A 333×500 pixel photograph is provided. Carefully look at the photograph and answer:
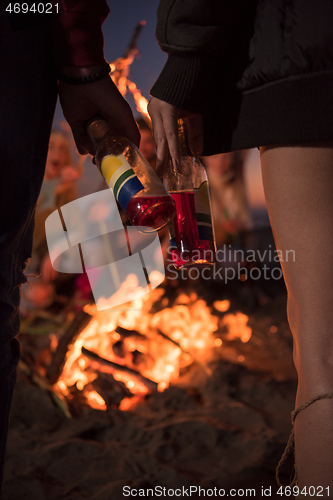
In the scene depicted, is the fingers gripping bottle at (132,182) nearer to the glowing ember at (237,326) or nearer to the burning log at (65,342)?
the burning log at (65,342)

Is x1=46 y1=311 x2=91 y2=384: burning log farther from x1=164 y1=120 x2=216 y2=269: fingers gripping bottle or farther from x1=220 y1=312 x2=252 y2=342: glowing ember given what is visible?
x1=164 y1=120 x2=216 y2=269: fingers gripping bottle

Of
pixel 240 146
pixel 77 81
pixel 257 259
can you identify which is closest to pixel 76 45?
pixel 77 81

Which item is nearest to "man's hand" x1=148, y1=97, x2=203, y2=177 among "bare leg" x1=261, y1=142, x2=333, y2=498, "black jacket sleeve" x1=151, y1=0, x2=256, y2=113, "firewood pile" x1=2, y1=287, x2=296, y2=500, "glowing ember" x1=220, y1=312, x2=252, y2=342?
"black jacket sleeve" x1=151, y1=0, x2=256, y2=113

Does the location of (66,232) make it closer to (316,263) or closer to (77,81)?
(77,81)

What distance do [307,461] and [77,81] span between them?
75 cm

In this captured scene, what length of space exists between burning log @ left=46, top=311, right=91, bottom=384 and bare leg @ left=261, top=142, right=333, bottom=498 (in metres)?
1.21

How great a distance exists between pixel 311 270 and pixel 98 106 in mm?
498

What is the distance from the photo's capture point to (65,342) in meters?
1.60

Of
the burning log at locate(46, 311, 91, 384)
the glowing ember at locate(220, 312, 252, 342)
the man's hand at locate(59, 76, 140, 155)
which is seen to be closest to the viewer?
the man's hand at locate(59, 76, 140, 155)

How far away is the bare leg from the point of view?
1.73 ft

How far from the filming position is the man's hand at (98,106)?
0.66 metres

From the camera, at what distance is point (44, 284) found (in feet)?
7.04

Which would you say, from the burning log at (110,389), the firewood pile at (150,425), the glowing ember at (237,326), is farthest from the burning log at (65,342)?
the glowing ember at (237,326)

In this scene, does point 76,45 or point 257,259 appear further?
point 257,259
